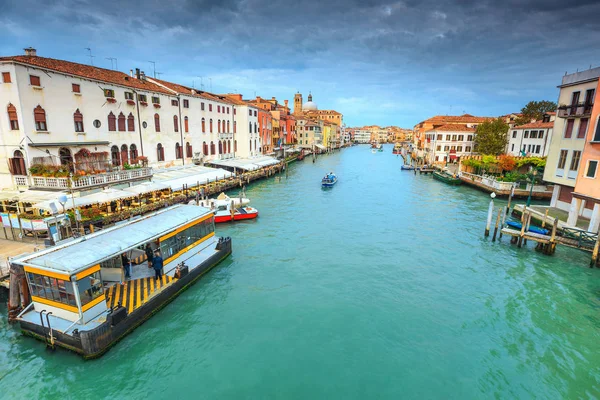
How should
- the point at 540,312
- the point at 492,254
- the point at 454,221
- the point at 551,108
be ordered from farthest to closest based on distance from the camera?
the point at 551,108
the point at 454,221
the point at 492,254
the point at 540,312

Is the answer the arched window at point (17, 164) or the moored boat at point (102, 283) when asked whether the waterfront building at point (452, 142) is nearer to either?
the moored boat at point (102, 283)

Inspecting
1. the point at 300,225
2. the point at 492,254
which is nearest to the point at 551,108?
the point at 492,254

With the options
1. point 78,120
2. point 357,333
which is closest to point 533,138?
point 357,333

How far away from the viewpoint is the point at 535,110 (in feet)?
186

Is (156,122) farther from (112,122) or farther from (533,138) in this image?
(533,138)

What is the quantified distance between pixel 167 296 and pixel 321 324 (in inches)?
235

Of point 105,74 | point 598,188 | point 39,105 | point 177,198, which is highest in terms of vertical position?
point 105,74

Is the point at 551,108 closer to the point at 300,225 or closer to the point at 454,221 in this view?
the point at 454,221

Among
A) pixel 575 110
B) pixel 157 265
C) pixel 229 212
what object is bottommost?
pixel 229 212

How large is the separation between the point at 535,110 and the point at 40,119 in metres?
71.1

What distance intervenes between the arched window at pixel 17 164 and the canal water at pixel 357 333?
1105cm

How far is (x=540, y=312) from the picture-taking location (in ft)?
39.8

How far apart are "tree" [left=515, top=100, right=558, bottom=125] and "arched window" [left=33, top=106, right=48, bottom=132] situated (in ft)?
207

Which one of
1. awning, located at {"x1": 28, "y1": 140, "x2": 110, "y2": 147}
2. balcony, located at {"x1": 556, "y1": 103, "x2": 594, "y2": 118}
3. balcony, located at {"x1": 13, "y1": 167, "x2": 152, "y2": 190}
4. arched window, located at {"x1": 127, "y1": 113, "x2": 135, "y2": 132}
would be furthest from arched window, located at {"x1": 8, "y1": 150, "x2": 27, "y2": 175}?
balcony, located at {"x1": 556, "y1": 103, "x2": 594, "y2": 118}
